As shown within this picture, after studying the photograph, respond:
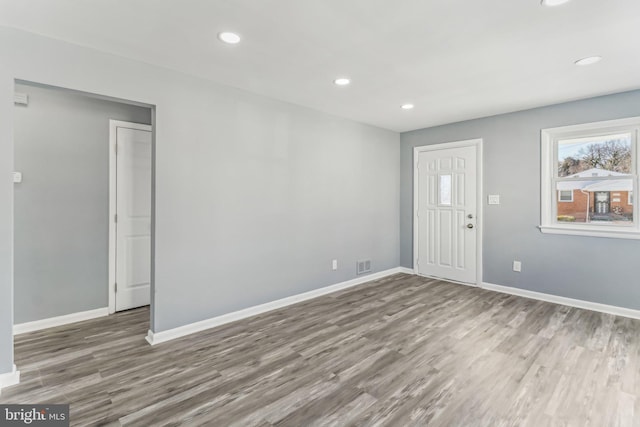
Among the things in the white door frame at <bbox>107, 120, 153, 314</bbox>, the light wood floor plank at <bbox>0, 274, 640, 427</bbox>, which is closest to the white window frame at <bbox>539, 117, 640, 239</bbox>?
the light wood floor plank at <bbox>0, 274, 640, 427</bbox>

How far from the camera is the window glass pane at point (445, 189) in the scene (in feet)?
15.7

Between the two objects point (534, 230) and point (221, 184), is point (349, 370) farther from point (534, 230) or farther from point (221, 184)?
point (534, 230)

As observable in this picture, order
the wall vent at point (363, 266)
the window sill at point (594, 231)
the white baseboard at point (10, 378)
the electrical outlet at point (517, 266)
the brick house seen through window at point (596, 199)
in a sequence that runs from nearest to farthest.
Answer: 1. the white baseboard at point (10, 378)
2. the window sill at point (594, 231)
3. the brick house seen through window at point (596, 199)
4. the electrical outlet at point (517, 266)
5. the wall vent at point (363, 266)

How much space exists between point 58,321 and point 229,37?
3249 millimetres

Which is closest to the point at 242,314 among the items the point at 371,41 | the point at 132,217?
the point at 132,217

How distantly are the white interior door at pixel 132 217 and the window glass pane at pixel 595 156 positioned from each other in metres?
5.17

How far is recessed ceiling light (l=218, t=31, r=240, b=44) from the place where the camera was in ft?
7.25

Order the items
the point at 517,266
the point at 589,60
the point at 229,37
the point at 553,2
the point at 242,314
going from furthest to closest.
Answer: the point at 517,266 < the point at 242,314 < the point at 589,60 < the point at 229,37 < the point at 553,2

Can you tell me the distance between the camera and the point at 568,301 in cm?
373

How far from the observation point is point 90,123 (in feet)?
10.6

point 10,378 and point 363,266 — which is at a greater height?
point 363,266

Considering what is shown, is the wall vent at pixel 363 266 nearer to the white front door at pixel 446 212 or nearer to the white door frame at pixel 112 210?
the white front door at pixel 446 212

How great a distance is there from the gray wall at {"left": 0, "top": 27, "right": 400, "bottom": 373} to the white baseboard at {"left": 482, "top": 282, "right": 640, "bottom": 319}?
2.08 metres

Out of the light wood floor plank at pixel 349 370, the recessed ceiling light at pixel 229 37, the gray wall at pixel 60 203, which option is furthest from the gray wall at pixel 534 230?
the gray wall at pixel 60 203
